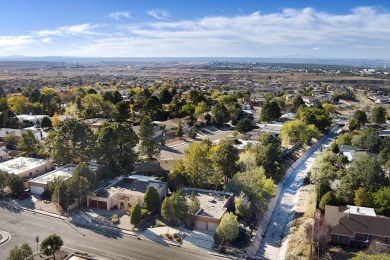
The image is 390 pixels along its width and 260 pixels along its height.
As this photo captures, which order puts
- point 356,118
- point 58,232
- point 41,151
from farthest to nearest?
point 356,118 → point 41,151 → point 58,232

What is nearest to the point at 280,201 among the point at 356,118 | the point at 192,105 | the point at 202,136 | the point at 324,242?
the point at 324,242

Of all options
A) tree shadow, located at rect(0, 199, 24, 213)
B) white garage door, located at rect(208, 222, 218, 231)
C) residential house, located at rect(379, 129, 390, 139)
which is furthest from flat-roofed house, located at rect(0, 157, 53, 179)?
residential house, located at rect(379, 129, 390, 139)

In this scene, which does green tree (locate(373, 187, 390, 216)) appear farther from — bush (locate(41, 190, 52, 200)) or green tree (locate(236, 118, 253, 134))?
green tree (locate(236, 118, 253, 134))

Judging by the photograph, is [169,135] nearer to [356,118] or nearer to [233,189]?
[233,189]

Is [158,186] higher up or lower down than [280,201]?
higher up

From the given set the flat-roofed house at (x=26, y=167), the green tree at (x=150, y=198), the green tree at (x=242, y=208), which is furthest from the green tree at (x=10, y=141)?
the green tree at (x=242, y=208)

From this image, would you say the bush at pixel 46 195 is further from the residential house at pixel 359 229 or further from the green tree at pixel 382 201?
the green tree at pixel 382 201

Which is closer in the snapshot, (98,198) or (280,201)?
(98,198)
